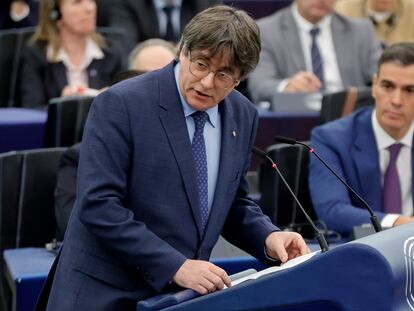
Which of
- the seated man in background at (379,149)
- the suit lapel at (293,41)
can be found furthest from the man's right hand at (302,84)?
the seated man in background at (379,149)

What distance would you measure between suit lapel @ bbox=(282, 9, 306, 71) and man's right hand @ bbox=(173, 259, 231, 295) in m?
3.98

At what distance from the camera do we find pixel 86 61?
6078mm

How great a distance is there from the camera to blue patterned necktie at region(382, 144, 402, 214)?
14.0 feet

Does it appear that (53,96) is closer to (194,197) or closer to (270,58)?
(270,58)

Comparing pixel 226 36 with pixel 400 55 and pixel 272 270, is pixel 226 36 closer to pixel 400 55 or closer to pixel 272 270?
pixel 272 270

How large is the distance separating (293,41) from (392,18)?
40.6 inches

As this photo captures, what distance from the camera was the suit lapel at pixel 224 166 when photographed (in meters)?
2.58

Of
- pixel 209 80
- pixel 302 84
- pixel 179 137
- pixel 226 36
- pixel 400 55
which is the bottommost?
pixel 302 84

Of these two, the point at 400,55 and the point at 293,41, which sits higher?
the point at 400,55

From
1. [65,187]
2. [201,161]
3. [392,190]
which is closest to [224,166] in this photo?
[201,161]

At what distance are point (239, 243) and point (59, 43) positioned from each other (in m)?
3.48

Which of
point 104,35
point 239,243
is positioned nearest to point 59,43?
point 104,35

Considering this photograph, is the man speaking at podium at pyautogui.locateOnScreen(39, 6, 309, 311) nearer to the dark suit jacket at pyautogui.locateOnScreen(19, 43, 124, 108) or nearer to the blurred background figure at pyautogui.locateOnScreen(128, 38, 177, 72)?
the blurred background figure at pyautogui.locateOnScreen(128, 38, 177, 72)

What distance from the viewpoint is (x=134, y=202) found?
2.49 metres
